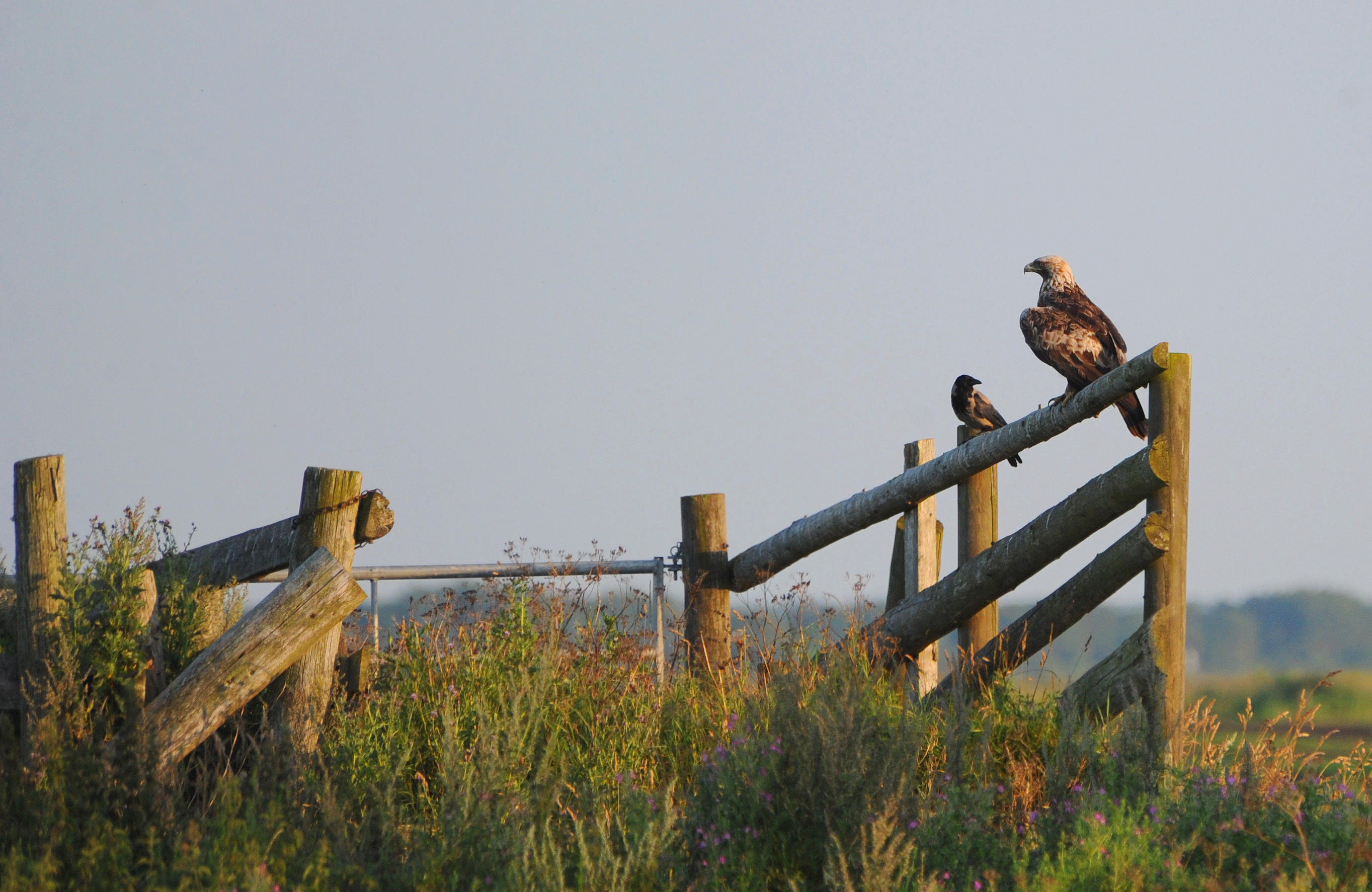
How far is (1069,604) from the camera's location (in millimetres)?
4836

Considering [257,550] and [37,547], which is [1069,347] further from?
[37,547]

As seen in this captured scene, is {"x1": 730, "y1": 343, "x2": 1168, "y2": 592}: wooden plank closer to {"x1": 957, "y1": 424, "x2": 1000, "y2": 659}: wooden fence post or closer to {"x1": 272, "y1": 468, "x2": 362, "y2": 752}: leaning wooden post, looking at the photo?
{"x1": 957, "y1": 424, "x2": 1000, "y2": 659}: wooden fence post

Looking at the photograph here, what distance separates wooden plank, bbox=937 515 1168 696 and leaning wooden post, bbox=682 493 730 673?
1548mm

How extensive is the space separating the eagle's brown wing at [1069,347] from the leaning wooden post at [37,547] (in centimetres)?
496

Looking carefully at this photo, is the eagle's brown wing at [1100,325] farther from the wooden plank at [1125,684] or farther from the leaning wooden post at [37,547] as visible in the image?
the leaning wooden post at [37,547]

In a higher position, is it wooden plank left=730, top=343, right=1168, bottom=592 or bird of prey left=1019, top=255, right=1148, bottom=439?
bird of prey left=1019, top=255, right=1148, bottom=439

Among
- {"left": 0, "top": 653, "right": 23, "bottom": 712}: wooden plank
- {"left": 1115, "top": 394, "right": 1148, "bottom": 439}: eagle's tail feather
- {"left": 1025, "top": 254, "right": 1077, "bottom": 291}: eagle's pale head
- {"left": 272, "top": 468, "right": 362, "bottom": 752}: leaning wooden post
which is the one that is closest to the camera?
{"left": 0, "top": 653, "right": 23, "bottom": 712}: wooden plank

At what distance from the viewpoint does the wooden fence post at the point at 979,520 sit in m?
5.96

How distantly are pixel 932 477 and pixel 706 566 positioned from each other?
1437mm

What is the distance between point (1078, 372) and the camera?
20.4 feet

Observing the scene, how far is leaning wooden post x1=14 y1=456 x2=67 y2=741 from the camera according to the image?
15.4 ft

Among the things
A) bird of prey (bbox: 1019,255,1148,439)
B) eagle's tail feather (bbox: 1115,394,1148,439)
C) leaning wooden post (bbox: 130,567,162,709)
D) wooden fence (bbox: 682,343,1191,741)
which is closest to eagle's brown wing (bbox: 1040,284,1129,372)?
bird of prey (bbox: 1019,255,1148,439)

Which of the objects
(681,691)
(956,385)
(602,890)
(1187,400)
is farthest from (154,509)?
(956,385)

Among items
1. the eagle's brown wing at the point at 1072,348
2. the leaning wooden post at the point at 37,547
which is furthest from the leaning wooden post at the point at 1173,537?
the leaning wooden post at the point at 37,547
